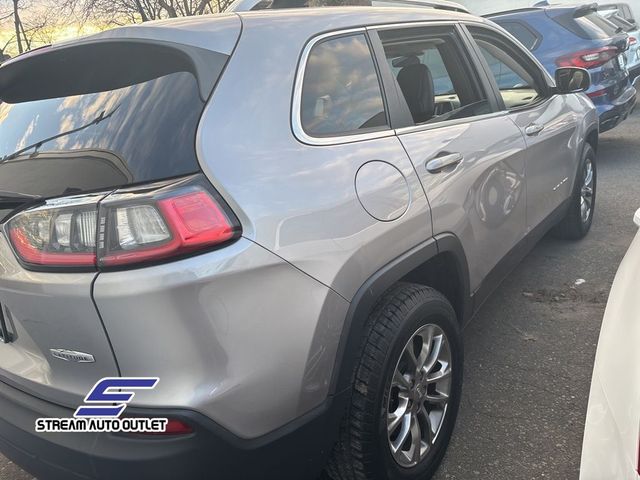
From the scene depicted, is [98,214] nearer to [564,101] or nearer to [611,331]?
[611,331]

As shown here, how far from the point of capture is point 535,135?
10.9ft

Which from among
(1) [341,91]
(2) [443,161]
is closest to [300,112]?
(1) [341,91]

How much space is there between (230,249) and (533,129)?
2398mm

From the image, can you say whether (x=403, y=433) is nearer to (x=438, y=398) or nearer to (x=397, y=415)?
(x=397, y=415)

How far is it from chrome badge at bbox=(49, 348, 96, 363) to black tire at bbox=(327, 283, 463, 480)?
825 mm

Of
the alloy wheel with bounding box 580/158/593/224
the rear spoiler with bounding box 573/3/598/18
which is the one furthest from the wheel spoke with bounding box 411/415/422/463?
the rear spoiler with bounding box 573/3/598/18

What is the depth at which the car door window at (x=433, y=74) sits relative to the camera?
2.52m

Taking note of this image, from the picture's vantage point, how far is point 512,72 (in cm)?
387

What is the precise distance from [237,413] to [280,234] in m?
0.51

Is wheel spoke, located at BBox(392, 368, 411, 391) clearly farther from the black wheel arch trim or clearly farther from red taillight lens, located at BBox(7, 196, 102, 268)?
red taillight lens, located at BBox(7, 196, 102, 268)

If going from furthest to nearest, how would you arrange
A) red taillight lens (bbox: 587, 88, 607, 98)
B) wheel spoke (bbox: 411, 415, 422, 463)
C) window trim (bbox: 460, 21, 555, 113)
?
→ red taillight lens (bbox: 587, 88, 607, 98)
window trim (bbox: 460, 21, 555, 113)
wheel spoke (bbox: 411, 415, 422, 463)

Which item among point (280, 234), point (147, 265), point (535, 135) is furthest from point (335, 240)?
point (535, 135)

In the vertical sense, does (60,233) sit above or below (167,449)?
above

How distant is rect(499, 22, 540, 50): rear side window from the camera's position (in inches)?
266
